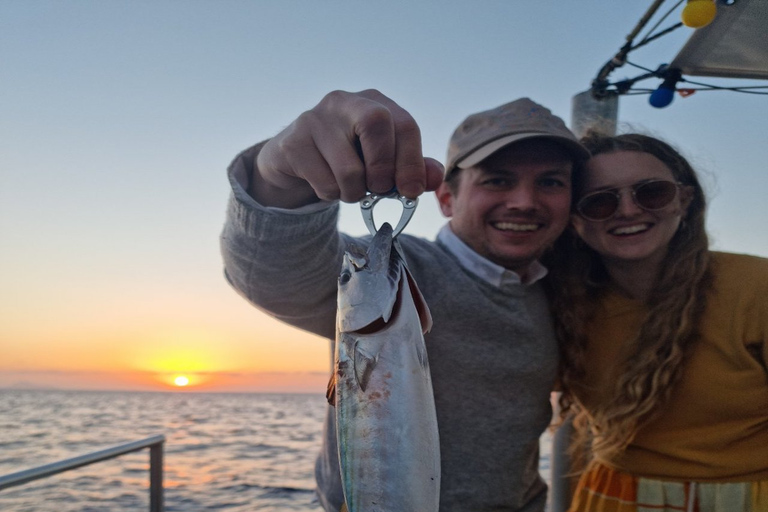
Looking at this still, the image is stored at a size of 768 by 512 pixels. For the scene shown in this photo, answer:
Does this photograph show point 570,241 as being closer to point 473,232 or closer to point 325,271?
point 473,232

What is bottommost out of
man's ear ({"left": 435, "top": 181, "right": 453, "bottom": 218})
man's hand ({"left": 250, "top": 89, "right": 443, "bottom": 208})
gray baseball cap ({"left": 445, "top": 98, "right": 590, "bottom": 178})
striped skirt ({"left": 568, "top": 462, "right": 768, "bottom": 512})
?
striped skirt ({"left": 568, "top": 462, "right": 768, "bottom": 512})

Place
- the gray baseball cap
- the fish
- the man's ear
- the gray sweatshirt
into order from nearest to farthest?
the fish, the gray sweatshirt, the gray baseball cap, the man's ear

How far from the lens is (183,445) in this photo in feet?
→ 49.9

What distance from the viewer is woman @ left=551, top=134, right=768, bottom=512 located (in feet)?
8.36

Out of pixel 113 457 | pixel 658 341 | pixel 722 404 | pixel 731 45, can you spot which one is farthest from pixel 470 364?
pixel 731 45

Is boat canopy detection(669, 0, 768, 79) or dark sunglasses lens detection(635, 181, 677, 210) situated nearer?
dark sunglasses lens detection(635, 181, 677, 210)

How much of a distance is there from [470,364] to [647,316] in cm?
105

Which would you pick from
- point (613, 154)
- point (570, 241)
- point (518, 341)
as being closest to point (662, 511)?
point (518, 341)

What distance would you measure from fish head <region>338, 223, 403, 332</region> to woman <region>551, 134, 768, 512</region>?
1.78 metres

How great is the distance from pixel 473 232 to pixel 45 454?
1288 centimetres

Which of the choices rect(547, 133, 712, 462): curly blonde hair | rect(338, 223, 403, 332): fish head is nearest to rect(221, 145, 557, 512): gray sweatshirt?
rect(547, 133, 712, 462): curly blonde hair

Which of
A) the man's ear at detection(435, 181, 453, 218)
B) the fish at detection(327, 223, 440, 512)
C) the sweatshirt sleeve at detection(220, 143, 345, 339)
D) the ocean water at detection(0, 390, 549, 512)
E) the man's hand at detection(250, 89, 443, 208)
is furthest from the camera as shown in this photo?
the ocean water at detection(0, 390, 549, 512)

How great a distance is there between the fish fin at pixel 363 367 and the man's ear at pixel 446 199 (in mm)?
1787

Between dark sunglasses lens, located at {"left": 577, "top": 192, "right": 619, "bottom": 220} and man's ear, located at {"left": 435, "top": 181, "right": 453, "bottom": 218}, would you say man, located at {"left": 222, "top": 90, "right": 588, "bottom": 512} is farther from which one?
dark sunglasses lens, located at {"left": 577, "top": 192, "right": 619, "bottom": 220}
